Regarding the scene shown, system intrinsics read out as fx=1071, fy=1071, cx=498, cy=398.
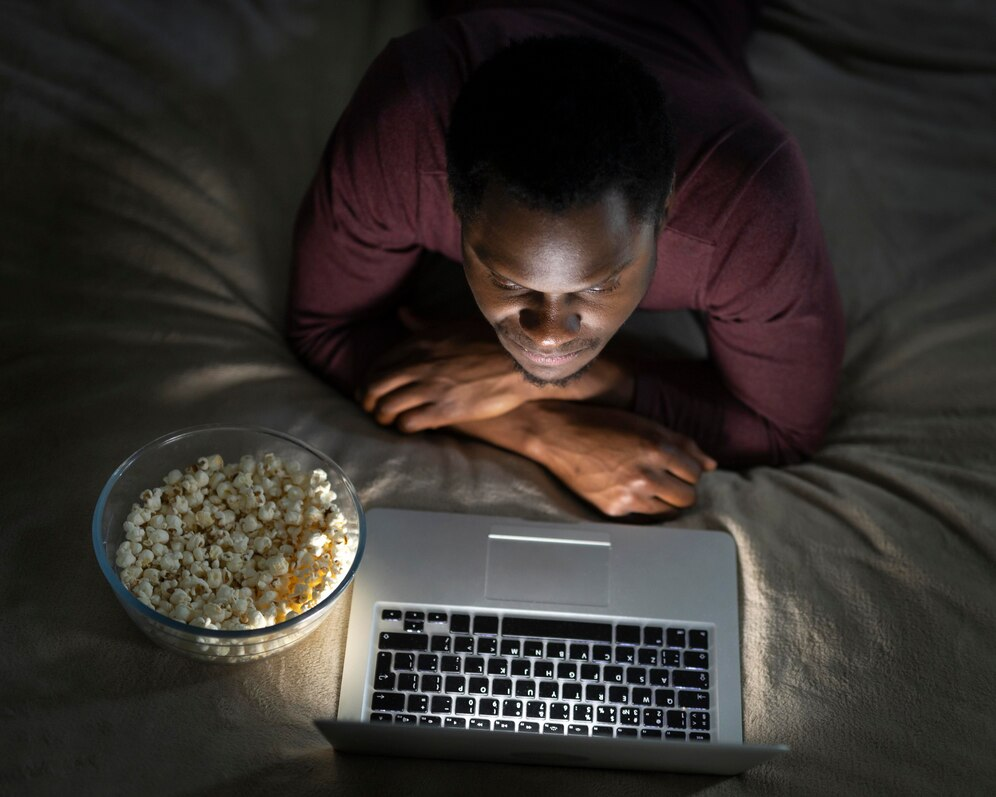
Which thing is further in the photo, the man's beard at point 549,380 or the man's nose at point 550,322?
the man's beard at point 549,380

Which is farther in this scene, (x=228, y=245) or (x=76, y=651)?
(x=228, y=245)

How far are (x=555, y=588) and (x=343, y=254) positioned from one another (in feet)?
1.47

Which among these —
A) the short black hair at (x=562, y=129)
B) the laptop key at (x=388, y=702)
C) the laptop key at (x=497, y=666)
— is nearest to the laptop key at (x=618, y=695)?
the laptop key at (x=497, y=666)

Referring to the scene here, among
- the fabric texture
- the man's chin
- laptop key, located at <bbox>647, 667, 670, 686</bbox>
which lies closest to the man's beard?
the man's chin

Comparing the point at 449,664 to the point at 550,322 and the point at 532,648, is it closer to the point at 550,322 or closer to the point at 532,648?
the point at 532,648

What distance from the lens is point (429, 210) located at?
1179 mm

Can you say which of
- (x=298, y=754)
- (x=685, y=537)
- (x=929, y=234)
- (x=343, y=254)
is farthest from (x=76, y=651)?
(x=929, y=234)

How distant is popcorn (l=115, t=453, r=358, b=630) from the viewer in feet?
3.39

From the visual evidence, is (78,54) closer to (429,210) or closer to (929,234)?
(429,210)

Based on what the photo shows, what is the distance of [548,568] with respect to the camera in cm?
113

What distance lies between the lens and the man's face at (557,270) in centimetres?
90

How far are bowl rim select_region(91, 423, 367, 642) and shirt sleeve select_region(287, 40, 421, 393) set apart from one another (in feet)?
0.62

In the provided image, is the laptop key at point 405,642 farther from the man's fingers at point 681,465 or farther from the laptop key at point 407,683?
the man's fingers at point 681,465

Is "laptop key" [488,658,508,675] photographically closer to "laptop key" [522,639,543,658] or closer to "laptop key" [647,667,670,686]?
"laptop key" [522,639,543,658]
